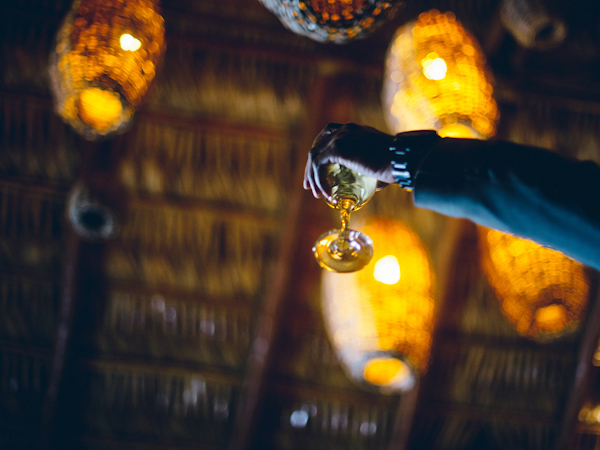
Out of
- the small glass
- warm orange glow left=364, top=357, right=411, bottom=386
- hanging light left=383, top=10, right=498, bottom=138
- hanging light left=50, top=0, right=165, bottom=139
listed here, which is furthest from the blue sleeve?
warm orange glow left=364, top=357, right=411, bottom=386

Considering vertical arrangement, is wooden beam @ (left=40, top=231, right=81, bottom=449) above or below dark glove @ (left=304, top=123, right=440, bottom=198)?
above

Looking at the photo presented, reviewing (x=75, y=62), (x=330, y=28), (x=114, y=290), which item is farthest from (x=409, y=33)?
(x=114, y=290)

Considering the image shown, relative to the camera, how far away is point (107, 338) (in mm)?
3082

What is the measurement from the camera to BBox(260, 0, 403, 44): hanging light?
993 mm

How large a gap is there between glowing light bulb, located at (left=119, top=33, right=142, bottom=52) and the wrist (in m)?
0.96

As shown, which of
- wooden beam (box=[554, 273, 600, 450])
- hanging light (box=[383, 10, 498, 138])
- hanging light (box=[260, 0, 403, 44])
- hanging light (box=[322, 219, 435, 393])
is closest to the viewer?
hanging light (box=[260, 0, 403, 44])

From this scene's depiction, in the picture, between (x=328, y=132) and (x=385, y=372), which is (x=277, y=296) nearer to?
(x=385, y=372)

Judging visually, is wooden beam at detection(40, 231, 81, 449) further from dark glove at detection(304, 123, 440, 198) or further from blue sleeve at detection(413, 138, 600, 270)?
blue sleeve at detection(413, 138, 600, 270)

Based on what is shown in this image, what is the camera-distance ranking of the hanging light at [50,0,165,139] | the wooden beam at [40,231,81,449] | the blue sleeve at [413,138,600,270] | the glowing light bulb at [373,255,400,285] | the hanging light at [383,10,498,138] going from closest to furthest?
the blue sleeve at [413,138,600,270]
the hanging light at [50,0,165,139]
the hanging light at [383,10,498,138]
the glowing light bulb at [373,255,400,285]
the wooden beam at [40,231,81,449]

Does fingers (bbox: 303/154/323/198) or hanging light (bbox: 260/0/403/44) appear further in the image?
hanging light (bbox: 260/0/403/44)

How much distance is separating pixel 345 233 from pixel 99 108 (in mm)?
1025

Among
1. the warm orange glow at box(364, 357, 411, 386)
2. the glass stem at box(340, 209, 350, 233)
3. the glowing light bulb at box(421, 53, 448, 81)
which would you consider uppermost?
the glowing light bulb at box(421, 53, 448, 81)

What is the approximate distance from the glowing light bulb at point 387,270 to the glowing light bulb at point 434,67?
2.59 feet

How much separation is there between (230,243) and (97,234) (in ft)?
3.06
